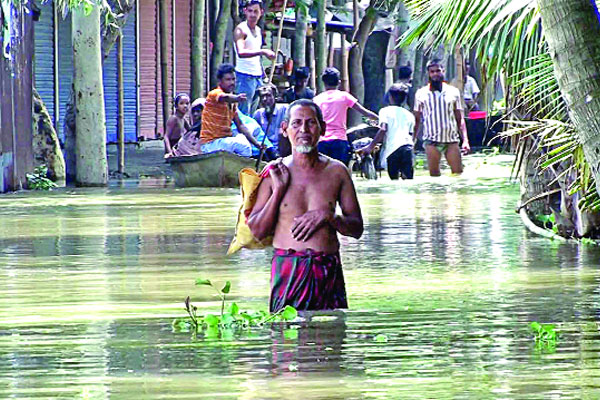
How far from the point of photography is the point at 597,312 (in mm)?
9945

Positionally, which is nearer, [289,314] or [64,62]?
[289,314]

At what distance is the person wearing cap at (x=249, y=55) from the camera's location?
81.7 ft

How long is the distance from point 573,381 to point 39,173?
1706cm

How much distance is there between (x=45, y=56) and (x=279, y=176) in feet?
66.7

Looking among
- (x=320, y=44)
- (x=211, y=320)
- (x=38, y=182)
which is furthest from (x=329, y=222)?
(x=320, y=44)

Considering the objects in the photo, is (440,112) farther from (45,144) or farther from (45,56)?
(45,56)

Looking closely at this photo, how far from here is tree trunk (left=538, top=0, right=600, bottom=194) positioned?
8414mm

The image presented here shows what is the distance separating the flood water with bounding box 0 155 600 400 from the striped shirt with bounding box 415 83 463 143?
5147 millimetres

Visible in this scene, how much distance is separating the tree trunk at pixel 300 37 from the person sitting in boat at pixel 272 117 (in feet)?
29.9

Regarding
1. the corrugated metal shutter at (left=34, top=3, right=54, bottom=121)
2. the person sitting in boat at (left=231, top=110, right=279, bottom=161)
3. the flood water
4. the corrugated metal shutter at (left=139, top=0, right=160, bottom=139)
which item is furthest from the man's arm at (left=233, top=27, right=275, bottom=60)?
the corrugated metal shutter at (left=139, top=0, right=160, bottom=139)

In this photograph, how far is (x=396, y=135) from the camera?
23719 mm

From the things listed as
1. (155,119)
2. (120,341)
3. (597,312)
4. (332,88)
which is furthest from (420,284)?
(155,119)

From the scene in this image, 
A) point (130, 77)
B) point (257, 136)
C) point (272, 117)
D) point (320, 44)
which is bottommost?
point (257, 136)

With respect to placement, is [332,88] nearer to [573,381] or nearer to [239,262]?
[239,262]
